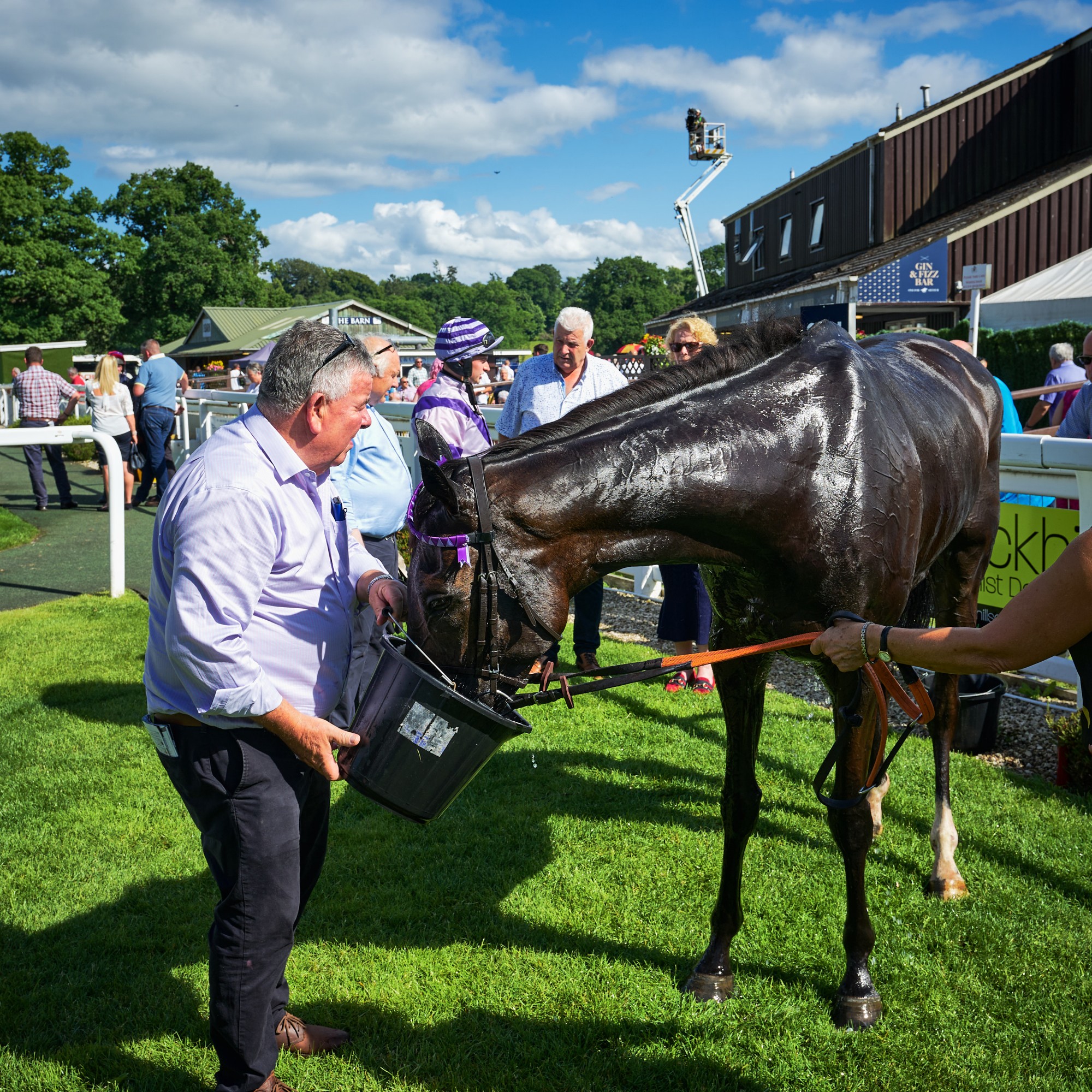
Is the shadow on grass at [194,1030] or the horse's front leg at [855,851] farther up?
the horse's front leg at [855,851]

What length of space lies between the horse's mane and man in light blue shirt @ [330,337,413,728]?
2553 millimetres

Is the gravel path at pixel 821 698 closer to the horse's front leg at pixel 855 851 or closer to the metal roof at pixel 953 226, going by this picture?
the horse's front leg at pixel 855 851

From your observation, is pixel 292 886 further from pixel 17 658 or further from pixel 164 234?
pixel 164 234

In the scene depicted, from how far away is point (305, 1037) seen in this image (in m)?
2.82

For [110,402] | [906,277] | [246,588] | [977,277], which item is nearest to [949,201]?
[906,277]

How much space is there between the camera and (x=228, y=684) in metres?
2.12

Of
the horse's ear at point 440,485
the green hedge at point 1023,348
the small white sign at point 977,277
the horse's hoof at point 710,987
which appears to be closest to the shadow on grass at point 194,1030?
the horse's hoof at point 710,987

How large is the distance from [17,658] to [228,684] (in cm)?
559

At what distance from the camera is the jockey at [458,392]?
4.70 meters

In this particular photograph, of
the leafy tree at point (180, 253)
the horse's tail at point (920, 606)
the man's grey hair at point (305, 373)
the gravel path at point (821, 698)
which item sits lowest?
the gravel path at point (821, 698)

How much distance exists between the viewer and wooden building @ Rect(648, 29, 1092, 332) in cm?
2066

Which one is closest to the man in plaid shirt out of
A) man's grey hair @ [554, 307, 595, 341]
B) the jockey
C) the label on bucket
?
the jockey

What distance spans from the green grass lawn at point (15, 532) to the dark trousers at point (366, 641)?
306 inches

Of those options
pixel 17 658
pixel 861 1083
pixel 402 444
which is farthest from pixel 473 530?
pixel 402 444
